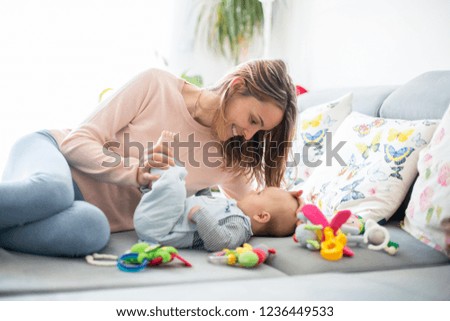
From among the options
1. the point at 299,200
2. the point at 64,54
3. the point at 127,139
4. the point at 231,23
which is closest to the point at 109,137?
the point at 127,139

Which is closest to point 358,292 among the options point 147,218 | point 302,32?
point 147,218

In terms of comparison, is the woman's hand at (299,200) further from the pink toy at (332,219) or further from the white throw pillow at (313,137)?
the white throw pillow at (313,137)

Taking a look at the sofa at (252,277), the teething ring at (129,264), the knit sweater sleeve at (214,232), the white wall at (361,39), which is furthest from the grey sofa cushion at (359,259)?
the white wall at (361,39)

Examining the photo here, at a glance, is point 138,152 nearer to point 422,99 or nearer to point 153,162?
point 153,162

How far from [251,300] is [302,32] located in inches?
105

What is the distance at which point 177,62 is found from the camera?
354 cm

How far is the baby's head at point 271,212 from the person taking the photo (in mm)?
1532

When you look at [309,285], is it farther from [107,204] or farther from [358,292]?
[107,204]

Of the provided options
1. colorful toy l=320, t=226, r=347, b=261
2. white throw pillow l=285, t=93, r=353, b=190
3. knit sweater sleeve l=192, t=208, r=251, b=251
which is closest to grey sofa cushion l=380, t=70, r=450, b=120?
white throw pillow l=285, t=93, r=353, b=190

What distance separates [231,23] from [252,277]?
265cm

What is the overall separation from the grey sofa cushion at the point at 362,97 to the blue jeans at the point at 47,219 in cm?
120

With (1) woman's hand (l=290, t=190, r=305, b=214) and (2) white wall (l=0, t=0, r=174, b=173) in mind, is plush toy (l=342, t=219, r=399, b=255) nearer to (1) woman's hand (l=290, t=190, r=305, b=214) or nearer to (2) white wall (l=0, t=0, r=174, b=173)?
(1) woman's hand (l=290, t=190, r=305, b=214)

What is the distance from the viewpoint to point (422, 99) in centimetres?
175

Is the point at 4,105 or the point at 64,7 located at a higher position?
the point at 64,7
